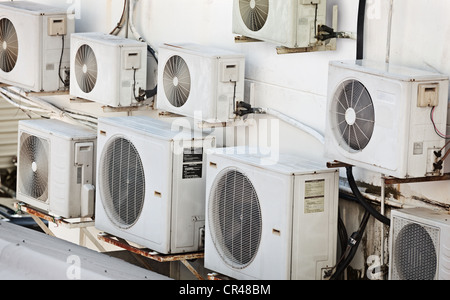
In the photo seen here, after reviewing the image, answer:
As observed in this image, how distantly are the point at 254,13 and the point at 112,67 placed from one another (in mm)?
1614

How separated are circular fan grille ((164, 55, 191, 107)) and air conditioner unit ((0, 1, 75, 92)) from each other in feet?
5.23

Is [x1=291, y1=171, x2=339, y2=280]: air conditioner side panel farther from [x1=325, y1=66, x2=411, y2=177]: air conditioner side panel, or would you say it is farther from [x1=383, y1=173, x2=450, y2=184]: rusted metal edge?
[x1=383, y1=173, x2=450, y2=184]: rusted metal edge

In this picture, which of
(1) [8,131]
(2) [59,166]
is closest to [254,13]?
(2) [59,166]

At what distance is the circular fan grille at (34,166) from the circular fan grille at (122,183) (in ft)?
3.23

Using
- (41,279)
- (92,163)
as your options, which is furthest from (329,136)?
(92,163)

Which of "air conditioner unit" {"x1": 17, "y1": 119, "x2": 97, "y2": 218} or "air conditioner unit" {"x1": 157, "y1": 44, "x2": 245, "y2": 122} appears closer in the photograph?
"air conditioner unit" {"x1": 157, "y1": 44, "x2": 245, "y2": 122}

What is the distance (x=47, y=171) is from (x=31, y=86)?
0.82 metres

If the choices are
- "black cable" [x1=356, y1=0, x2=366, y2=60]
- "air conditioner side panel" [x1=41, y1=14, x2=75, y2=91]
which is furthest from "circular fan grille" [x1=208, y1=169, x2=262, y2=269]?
"air conditioner side panel" [x1=41, y1=14, x2=75, y2=91]

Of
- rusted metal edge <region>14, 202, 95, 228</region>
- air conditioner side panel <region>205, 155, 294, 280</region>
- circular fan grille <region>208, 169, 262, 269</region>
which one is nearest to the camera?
air conditioner side panel <region>205, 155, 294, 280</region>

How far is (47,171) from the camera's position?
970 cm

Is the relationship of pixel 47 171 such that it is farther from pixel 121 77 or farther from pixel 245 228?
pixel 245 228

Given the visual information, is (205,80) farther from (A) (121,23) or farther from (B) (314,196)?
(A) (121,23)

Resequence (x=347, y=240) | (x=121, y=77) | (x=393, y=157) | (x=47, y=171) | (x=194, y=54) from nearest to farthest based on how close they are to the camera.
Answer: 1. (x=393, y=157)
2. (x=347, y=240)
3. (x=194, y=54)
4. (x=121, y=77)
5. (x=47, y=171)

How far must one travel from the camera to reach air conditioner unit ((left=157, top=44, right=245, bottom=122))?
819 cm
